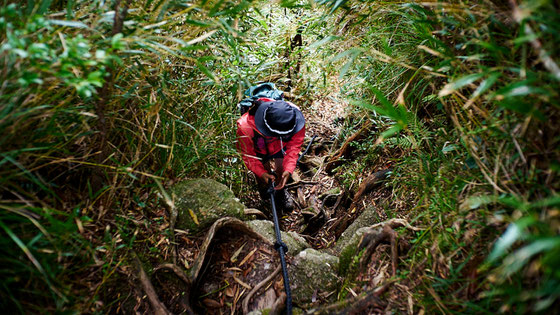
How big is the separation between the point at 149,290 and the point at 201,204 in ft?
2.18

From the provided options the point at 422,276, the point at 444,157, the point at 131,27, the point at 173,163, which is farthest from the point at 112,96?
the point at 444,157

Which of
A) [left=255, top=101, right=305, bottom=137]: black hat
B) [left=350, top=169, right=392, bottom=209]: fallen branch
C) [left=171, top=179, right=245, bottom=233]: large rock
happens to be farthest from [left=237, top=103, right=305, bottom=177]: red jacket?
[left=350, top=169, right=392, bottom=209]: fallen branch

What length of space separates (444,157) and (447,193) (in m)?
0.35

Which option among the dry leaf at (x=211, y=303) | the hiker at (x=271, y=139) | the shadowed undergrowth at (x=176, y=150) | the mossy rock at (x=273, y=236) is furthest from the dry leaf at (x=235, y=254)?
the hiker at (x=271, y=139)

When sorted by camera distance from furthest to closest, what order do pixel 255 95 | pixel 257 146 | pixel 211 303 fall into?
pixel 257 146
pixel 255 95
pixel 211 303

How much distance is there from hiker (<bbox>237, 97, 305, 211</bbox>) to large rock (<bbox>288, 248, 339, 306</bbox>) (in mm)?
1072

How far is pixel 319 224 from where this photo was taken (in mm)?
3328

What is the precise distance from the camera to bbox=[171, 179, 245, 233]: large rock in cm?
198

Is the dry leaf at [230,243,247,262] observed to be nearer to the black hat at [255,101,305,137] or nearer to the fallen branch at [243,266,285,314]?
the fallen branch at [243,266,285,314]

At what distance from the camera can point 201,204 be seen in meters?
2.05

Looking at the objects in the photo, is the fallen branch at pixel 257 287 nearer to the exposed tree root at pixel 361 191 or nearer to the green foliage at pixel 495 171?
the green foliage at pixel 495 171

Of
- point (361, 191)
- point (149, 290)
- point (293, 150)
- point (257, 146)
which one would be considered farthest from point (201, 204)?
point (293, 150)

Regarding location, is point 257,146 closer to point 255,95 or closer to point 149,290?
point 255,95

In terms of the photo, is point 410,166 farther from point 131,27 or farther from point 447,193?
point 131,27
